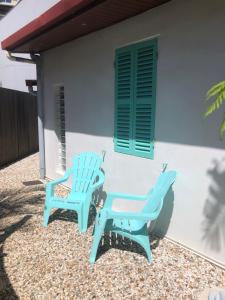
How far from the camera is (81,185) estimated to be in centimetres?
463

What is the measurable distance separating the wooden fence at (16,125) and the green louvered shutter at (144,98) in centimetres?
532

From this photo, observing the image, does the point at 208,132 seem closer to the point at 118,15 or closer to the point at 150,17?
the point at 150,17

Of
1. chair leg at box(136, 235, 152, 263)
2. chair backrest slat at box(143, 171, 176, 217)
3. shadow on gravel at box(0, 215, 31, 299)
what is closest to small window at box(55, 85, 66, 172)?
shadow on gravel at box(0, 215, 31, 299)

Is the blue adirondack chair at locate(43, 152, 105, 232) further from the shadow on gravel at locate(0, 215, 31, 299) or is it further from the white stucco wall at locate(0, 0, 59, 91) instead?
the white stucco wall at locate(0, 0, 59, 91)

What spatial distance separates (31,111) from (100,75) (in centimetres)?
589

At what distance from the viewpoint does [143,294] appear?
8.70ft

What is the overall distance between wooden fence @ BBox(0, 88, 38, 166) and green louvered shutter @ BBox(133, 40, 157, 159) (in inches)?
210

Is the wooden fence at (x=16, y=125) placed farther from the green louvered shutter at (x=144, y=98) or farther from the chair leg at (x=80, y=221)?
the green louvered shutter at (x=144, y=98)

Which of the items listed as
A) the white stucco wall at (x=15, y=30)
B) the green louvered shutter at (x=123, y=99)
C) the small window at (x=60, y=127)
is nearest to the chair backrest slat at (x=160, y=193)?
the green louvered shutter at (x=123, y=99)

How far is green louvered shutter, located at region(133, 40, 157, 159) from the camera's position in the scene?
12.0 ft

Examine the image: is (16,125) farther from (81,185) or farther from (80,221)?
(80,221)

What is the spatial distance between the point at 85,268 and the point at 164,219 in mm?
1242

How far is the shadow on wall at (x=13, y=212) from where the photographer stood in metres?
2.83

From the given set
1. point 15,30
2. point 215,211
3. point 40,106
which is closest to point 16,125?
point 40,106
